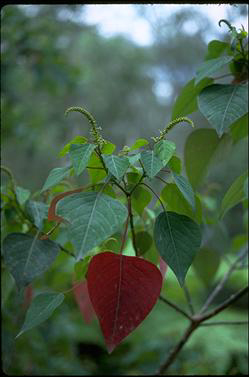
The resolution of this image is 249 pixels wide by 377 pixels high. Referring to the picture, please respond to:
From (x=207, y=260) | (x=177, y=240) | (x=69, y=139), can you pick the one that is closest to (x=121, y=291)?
(x=177, y=240)

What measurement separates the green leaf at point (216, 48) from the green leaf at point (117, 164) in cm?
27

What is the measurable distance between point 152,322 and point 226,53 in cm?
247

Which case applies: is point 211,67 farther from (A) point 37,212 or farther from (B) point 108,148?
(A) point 37,212

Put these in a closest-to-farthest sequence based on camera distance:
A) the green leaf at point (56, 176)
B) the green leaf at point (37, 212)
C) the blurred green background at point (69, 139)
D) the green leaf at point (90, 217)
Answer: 1. the green leaf at point (90, 217)
2. the green leaf at point (56, 176)
3. the green leaf at point (37, 212)
4. the blurred green background at point (69, 139)

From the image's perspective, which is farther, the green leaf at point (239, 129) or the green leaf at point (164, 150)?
the green leaf at point (239, 129)

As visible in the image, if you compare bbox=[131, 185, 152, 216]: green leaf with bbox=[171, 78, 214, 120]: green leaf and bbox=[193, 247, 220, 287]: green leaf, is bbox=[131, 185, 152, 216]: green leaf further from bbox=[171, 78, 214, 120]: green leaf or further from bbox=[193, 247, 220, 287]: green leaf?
bbox=[193, 247, 220, 287]: green leaf

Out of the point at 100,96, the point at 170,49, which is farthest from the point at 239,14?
the point at 100,96

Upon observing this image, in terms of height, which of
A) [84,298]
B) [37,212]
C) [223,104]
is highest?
[223,104]

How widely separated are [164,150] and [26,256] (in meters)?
0.19

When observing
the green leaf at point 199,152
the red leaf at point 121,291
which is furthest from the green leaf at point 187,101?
the red leaf at point 121,291

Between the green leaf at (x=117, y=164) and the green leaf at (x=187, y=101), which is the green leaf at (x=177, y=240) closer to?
the green leaf at (x=117, y=164)

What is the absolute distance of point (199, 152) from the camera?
676 millimetres

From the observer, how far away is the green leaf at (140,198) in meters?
0.54

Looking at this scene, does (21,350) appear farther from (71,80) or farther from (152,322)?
(152,322)
